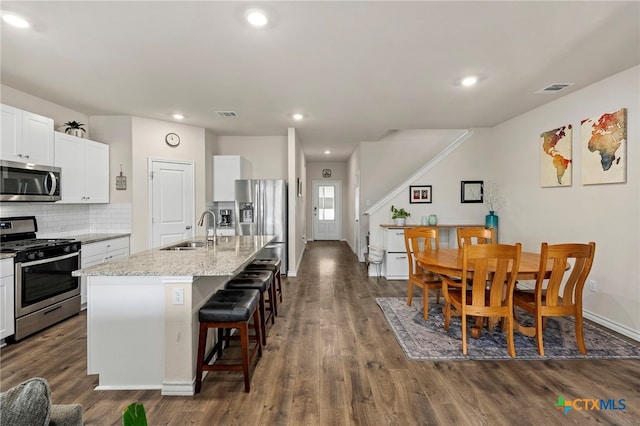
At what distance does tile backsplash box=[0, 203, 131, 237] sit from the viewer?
365cm

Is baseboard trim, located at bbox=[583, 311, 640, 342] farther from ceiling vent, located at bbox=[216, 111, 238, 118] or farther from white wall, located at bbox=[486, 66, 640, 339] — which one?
ceiling vent, located at bbox=[216, 111, 238, 118]

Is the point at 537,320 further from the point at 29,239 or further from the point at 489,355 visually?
the point at 29,239

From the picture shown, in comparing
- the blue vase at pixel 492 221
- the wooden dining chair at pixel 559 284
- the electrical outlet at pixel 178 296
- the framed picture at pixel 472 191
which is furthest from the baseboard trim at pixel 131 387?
the framed picture at pixel 472 191

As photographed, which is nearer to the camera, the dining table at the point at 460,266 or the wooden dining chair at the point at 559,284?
the wooden dining chair at the point at 559,284

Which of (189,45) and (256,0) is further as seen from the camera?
(189,45)

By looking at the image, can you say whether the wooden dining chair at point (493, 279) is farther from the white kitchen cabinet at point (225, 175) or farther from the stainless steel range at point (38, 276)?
the white kitchen cabinet at point (225, 175)

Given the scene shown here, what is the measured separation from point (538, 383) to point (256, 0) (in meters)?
3.33

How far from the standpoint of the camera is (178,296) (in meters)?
2.11

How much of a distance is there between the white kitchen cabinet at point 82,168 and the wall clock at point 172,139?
0.84 metres

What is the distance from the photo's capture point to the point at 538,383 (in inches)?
89.2

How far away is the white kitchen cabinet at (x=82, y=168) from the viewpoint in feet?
12.6

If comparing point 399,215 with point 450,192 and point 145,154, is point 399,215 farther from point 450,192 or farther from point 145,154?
point 145,154

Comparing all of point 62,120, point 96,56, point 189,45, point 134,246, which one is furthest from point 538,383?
point 62,120

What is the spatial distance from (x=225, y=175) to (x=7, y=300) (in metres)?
3.49
